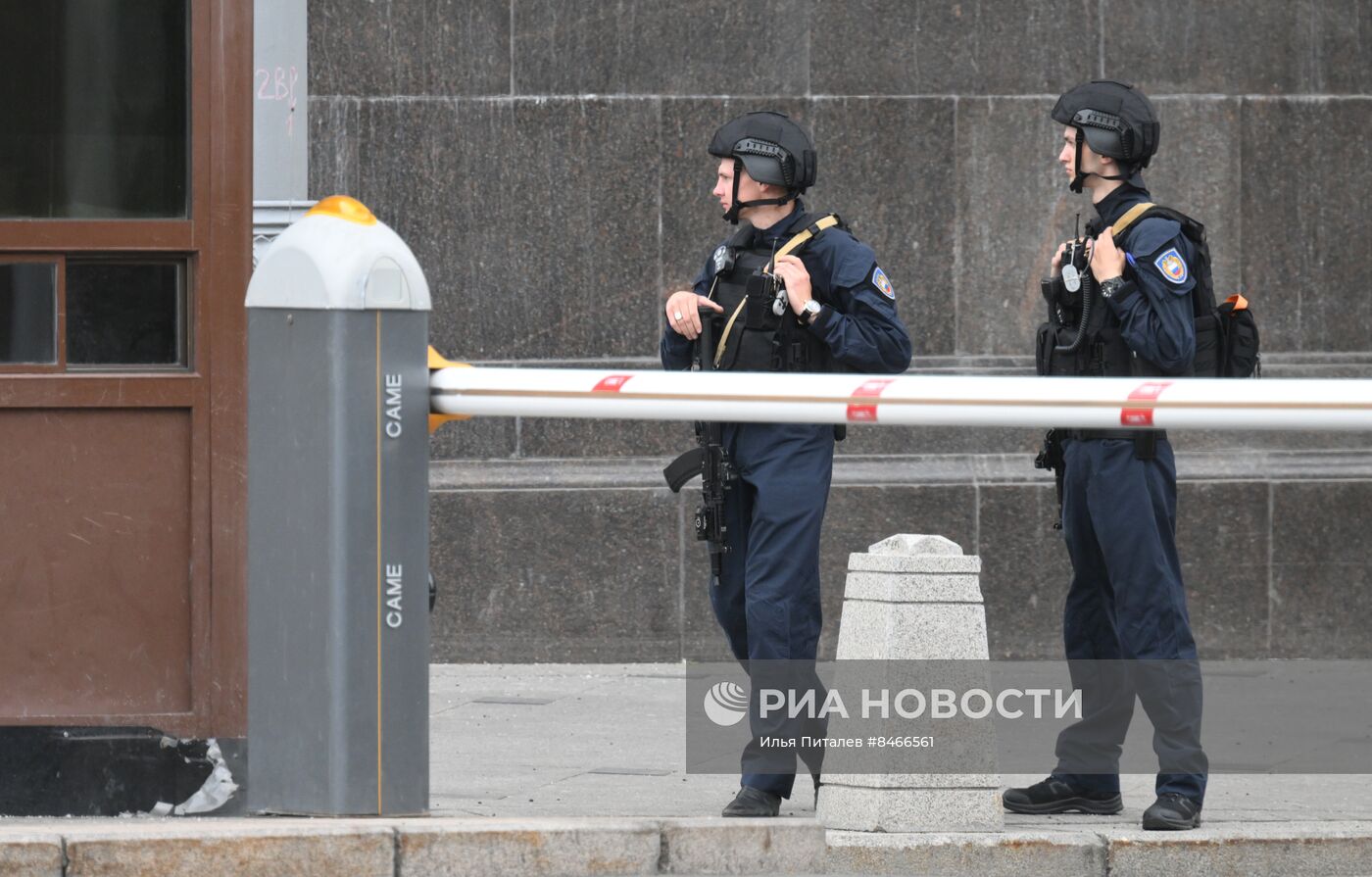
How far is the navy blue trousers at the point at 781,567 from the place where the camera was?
Result: 19.0ft

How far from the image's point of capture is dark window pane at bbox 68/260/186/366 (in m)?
6.63

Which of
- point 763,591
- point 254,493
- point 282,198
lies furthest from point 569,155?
point 254,493

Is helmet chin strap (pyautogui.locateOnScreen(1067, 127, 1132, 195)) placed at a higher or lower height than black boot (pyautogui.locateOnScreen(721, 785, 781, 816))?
higher

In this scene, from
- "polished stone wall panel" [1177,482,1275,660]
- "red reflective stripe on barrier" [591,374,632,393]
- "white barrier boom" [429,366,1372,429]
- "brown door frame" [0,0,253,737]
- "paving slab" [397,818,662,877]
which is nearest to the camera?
"paving slab" [397,818,662,877]

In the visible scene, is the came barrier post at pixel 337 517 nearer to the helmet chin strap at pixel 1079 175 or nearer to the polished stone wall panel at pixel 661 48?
the helmet chin strap at pixel 1079 175

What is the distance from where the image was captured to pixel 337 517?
4.88 meters

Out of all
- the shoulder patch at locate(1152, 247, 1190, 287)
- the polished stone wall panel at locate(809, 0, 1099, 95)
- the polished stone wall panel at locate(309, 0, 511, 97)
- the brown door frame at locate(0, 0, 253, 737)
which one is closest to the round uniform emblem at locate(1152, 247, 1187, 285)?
the shoulder patch at locate(1152, 247, 1190, 287)

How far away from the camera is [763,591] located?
229 inches

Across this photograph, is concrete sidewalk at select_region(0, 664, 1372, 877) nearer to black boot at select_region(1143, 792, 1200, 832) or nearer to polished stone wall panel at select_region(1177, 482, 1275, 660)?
black boot at select_region(1143, 792, 1200, 832)

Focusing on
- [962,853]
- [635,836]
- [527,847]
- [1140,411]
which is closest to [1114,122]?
[1140,411]

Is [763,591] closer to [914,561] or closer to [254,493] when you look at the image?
[914,561]

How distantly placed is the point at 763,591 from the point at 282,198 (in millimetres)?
1760

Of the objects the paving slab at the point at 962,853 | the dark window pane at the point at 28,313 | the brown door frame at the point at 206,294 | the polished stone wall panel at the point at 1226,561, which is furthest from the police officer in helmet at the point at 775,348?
the polished stone wall panel at the point at 1226,561

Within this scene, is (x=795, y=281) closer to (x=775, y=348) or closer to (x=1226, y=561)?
(x=775, y=348)
